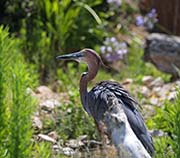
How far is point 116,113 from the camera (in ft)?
13.4

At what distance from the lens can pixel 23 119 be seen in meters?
3.56

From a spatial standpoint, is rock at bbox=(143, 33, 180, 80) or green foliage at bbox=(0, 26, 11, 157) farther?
rock at bbox=(143, 33, 180, 80)

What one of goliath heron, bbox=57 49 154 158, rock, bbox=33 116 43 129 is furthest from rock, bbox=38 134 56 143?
goliath heron, bbox=57 49 154 158

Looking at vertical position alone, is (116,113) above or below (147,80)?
above

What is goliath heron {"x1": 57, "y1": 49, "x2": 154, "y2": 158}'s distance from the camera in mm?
3824

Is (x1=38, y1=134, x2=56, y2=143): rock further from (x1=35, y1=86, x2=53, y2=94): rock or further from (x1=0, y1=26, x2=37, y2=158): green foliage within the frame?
(x1=0, y1=26, x2=37, y2=158): green foliage

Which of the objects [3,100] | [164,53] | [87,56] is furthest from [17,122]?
[164,53]

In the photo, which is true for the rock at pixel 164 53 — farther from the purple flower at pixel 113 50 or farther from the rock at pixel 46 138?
the rock at pixel 46 138

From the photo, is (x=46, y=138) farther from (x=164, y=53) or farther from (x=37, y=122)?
(x=164, y=53)

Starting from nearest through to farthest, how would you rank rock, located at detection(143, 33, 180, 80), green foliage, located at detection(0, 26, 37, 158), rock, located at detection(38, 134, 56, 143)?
green foliage, located at detection(0, 26, 37, 158) → rock, located at detection(38, 134, 56, 143) → rock, located at detection(143, 33, 180, 80)

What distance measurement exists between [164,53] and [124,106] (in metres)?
4.28

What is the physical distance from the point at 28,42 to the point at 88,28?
3.48 feet

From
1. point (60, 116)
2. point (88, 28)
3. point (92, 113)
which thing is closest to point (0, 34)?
point (92, 113)

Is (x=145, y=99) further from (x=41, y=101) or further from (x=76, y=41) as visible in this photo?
(x=76, y=41)
